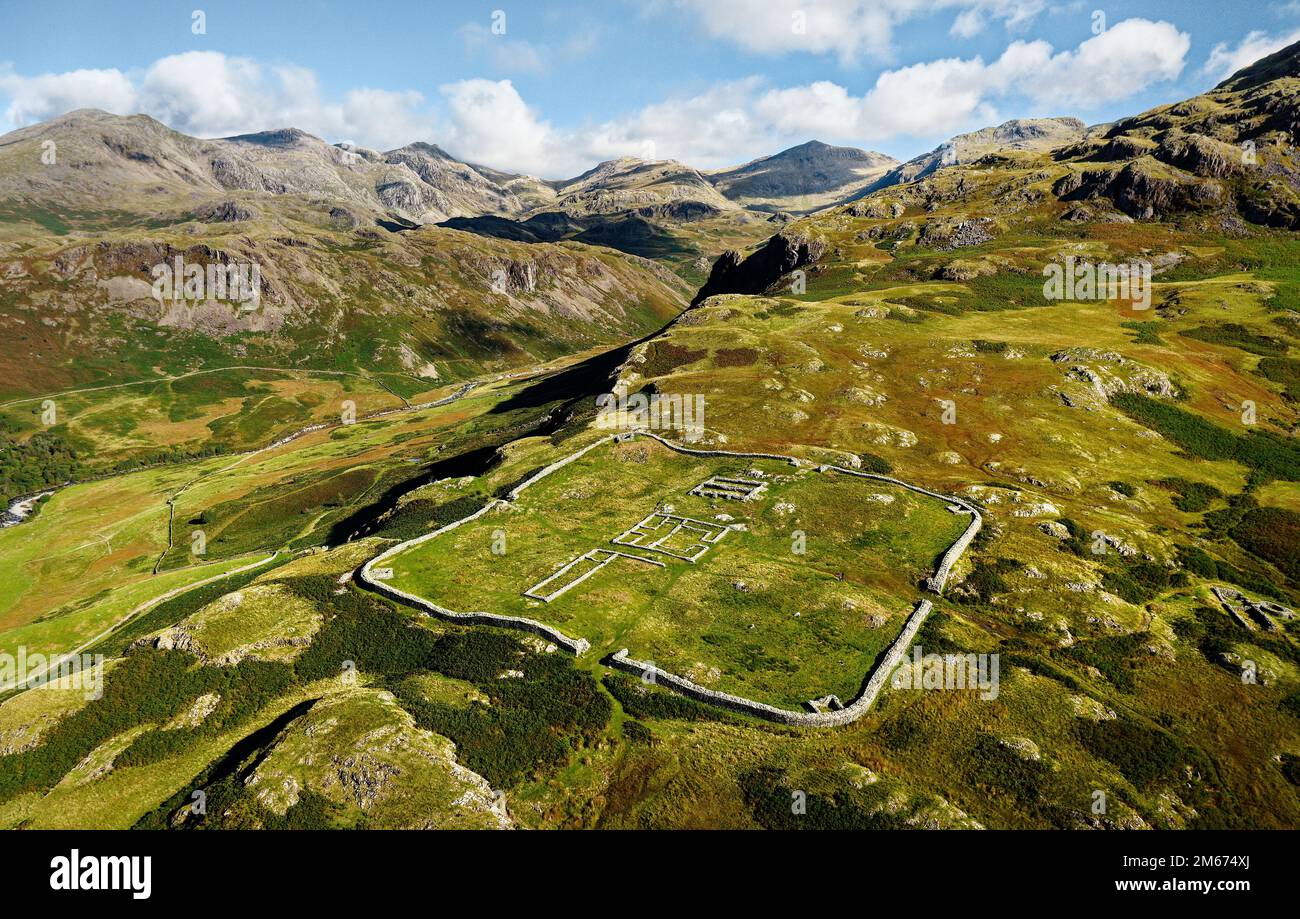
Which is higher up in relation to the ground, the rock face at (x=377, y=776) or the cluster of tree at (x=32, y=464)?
the cluster of tree at (x=32, y=464)

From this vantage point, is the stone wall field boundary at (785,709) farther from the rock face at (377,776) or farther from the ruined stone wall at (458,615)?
the rock face at (377,776)

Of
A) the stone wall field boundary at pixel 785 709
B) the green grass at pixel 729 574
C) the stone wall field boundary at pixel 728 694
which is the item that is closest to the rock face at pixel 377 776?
the stone wall field boundary at pixel 728 694

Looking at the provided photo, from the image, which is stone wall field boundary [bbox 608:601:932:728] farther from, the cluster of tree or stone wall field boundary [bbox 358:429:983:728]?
the cluster of tree

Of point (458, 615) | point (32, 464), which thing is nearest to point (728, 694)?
point (458, 615)

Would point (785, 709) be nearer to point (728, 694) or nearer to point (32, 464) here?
point (728, 694)

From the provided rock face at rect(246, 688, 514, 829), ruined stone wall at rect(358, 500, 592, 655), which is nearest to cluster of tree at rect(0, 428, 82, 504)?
ruined stone wall at rect(358, 500, 592, 655)

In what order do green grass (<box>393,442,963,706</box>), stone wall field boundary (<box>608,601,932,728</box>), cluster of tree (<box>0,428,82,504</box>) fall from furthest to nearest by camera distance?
1. cluster of tree (<box>0,428,82,504</box>)
2. green grass (<box>393,442,963,706</box>)
3. stone wall field boundary (<box>608,601,932,728</box>)

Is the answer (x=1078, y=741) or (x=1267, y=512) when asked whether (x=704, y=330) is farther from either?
(x=1078, y=741)
